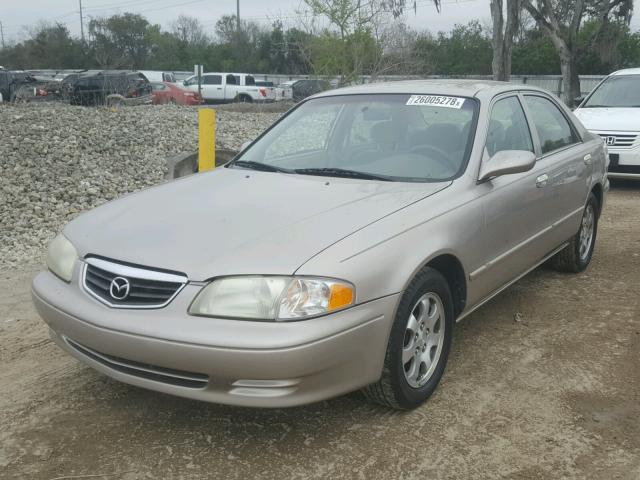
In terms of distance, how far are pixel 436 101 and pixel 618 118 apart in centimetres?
657

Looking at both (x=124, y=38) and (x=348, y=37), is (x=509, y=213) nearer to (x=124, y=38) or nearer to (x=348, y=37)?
(x=348, y=37)

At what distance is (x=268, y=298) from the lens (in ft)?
8.85

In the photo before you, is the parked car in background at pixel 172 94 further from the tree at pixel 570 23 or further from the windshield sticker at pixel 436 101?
the windshield sticker at pixel 436 101

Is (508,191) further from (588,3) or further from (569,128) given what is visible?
(588,3)

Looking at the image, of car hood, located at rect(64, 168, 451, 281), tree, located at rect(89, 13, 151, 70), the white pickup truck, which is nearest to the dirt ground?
car hood, located at rect(64, 168, 451, 281)

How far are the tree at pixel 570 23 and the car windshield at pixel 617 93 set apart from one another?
47.0ft

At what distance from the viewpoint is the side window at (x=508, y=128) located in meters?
4.12

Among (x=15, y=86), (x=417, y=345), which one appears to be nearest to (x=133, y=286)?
(x=417, y=345)

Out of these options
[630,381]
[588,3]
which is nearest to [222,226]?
[630,381]

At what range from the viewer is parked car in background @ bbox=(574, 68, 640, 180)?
9.29 metres

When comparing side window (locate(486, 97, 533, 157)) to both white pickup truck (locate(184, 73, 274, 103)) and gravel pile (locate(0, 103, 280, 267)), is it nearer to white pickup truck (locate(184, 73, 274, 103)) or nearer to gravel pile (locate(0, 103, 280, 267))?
gravel pile (locate(0, 103, 280, 267))

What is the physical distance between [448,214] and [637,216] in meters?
5.59

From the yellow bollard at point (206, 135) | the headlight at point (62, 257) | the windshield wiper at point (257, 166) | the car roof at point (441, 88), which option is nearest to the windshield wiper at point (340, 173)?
the windshield wiper at point (257, 166)

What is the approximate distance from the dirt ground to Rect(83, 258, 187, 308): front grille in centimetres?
66
